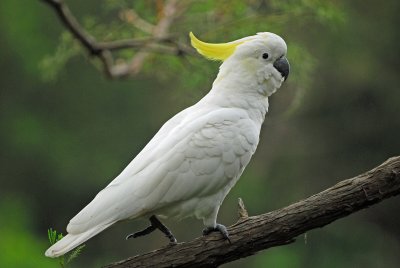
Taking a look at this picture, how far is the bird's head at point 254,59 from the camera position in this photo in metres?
5.20

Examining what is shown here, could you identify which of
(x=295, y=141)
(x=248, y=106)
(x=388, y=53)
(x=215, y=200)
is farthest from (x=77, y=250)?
(x=388, y=53)

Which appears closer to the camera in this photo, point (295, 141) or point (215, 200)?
point (215, 200)

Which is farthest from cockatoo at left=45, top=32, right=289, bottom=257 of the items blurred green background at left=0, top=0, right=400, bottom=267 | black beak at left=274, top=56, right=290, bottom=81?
blurred green background at left=0, top=0, right=400, bottom=267

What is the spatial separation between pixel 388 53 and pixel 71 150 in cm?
495

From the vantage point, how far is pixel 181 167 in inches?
192

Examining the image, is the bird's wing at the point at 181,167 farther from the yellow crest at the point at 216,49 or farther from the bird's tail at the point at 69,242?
the yellow crest at the point at 216,49

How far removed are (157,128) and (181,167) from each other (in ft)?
29.5

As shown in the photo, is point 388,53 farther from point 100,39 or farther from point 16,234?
point 100,39

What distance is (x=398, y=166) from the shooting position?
4.70 metres

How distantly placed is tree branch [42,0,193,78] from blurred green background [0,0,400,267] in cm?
210

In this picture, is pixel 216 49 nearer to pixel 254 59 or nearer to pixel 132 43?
pixel 254 59

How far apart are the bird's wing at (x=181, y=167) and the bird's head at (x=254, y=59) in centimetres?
22

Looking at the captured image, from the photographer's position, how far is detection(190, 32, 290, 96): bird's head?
17.1ft

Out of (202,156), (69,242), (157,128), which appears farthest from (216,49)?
(157,128)
